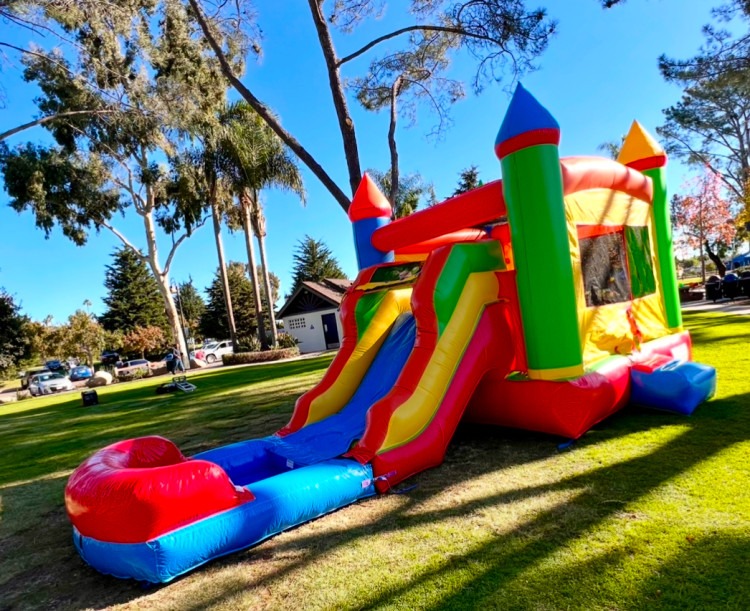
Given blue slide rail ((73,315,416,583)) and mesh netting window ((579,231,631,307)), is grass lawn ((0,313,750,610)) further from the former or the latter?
mesh netting window ((579,231,631,307))

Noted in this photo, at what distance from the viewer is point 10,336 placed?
2598 centimetres

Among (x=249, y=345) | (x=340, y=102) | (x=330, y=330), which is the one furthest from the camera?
(x=330, y=330)

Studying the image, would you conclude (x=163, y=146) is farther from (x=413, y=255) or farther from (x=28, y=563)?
(x=28, y=563)

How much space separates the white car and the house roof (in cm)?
1197

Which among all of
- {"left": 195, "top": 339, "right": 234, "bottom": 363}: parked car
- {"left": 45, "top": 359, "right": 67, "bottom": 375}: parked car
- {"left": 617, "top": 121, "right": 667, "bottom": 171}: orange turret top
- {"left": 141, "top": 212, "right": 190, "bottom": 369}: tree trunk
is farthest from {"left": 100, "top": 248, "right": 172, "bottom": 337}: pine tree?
{"left": 617, "top": 121, "right": 667, "bottom": 171}: orange turret top

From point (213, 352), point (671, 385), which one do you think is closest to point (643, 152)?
point (671, 385)

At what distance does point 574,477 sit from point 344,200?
627cm

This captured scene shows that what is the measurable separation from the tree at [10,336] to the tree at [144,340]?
11928 millimetres

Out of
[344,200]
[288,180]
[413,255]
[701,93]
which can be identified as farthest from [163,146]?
[701,93]

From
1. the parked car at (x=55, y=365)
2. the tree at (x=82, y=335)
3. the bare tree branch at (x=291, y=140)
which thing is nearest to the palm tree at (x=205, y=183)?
the bare tree branch at (x=291, y=140)

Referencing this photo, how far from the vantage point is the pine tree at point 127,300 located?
42281 millimetres

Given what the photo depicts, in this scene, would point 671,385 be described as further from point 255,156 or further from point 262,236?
point 262,236

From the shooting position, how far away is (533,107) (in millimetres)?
4379

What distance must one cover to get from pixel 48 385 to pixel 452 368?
27.5m
